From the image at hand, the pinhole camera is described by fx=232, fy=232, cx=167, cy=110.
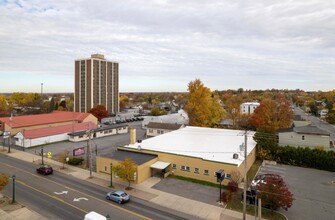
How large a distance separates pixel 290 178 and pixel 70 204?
27.0m

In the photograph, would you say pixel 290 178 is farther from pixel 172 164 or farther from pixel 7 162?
pixel 7 162

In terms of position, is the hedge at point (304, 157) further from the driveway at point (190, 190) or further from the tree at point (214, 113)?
the tree at point (214, 113)

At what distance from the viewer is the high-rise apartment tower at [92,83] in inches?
3831

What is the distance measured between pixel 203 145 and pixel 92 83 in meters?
72.6

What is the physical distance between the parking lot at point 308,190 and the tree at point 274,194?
1780 mm

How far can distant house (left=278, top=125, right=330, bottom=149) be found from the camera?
39.2 metres

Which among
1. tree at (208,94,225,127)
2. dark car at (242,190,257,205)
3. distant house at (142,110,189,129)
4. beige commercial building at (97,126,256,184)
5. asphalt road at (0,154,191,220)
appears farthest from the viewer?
distant house at (142,110,189,129)

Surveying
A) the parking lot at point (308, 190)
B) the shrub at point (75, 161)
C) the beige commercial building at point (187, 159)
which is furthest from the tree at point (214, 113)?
the shrub at point (75, 161)

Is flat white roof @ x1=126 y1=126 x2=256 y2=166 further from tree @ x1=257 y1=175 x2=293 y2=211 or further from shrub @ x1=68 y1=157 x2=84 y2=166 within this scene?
shrub @ x1=68 y1=157 x2=84 y2=166

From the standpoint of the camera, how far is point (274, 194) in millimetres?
20578

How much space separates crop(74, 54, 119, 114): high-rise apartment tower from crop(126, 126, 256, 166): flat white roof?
6178 cm

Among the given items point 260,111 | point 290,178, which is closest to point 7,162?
point 290,178

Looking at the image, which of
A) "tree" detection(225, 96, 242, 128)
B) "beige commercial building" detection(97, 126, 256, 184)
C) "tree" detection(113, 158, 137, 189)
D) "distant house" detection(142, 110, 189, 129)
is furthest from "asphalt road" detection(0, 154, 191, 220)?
"tree" detection(225, 96, 242, 128)

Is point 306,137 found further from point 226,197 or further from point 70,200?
point 70,200
